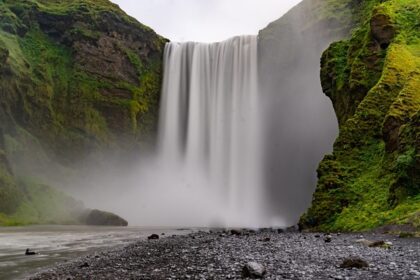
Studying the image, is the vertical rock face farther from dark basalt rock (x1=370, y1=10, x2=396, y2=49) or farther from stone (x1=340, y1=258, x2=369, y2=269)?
stone (x1=340, y1=258, x2=369, y2=269)

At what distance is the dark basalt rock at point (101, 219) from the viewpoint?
163ft

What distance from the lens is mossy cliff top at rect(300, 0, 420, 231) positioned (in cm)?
2139

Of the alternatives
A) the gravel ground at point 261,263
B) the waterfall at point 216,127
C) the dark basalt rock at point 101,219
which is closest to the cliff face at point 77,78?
the waterfall at point 216,127

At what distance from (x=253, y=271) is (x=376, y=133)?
2138 cm

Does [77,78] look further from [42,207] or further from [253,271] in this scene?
[253,271]

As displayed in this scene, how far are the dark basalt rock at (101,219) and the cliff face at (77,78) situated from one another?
14.7m

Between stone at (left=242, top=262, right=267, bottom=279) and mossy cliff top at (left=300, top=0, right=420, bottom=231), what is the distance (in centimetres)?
1065

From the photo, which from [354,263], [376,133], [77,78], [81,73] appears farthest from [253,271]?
[81,73]

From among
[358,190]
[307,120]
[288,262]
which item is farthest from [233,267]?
[307,120]

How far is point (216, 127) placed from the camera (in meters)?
69.1

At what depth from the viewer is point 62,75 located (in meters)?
72.8

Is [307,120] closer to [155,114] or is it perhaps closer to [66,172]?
[155,114]

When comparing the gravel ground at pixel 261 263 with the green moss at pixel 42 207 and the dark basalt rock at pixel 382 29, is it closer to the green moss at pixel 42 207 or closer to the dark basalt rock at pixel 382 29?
the dark basalt rock at pixel 382 29

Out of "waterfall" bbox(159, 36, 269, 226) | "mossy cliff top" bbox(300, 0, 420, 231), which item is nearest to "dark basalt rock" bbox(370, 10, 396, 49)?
"mossy cliff top" bbox(300, 0, 420, 231)
